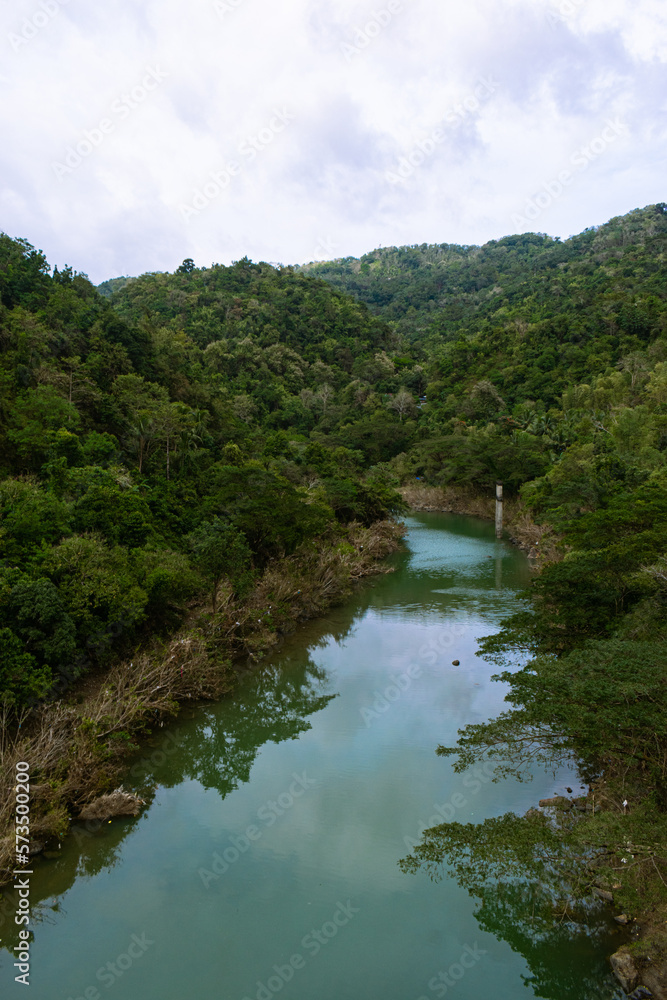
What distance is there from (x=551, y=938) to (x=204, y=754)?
6.58 m

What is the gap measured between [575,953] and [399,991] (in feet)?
6.34

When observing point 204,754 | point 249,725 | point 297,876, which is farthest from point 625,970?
point 249,725

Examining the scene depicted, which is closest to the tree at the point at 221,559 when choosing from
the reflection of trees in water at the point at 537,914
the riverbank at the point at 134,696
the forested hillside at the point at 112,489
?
the forested hillside at the point at 112,489

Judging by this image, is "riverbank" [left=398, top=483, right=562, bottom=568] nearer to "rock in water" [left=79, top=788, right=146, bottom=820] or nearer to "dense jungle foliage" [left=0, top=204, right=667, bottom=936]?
"dense jungle foliage" [left=0, top=204, right=667, bottom=936]

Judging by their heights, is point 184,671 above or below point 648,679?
below

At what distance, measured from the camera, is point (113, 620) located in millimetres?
10797

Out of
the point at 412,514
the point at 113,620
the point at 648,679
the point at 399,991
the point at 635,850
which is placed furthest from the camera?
the point at 412,514

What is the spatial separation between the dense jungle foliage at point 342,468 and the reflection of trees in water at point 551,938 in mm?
383

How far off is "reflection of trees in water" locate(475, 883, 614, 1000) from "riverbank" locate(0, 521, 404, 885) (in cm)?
569

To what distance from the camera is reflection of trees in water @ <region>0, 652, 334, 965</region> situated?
7.40 meters

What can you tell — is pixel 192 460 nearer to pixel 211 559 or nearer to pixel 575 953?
pixel 211 559

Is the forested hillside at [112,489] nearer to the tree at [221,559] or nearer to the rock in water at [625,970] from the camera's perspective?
the tree at [221,559]

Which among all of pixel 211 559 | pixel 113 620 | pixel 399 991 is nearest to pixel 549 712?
pixel 399 991

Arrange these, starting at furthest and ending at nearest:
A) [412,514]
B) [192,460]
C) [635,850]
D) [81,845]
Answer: [412,514], [192,460], [81,845], [635,850]
